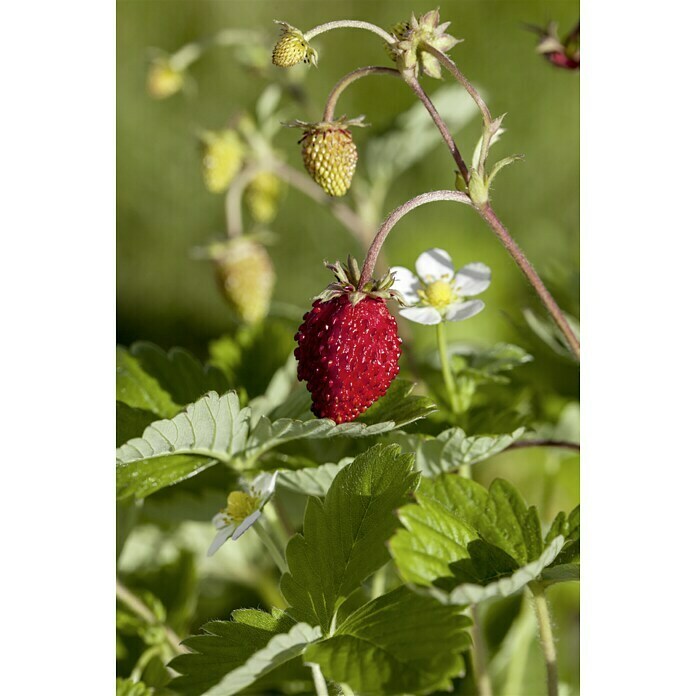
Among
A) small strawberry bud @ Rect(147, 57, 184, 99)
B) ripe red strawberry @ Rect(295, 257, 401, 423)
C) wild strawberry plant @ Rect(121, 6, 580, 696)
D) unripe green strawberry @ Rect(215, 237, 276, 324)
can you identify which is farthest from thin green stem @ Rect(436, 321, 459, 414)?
small strawberry bud @ Rect(147, 57, 184, 99)

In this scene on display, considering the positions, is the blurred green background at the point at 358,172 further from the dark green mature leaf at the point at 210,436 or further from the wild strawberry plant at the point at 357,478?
the dark green mature leaf at the point at 210,436

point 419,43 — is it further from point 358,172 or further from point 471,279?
point 358,172

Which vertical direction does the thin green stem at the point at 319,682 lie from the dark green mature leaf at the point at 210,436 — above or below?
below

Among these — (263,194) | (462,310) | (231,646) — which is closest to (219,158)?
(263,194)

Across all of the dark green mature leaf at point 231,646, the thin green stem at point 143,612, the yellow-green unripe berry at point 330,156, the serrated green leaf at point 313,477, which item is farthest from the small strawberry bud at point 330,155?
the thin green stem at point 143,612

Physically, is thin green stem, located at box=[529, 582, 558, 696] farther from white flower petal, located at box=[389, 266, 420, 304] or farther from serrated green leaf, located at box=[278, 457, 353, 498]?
white flower petal, located at box=[389, 266, 420, 304]

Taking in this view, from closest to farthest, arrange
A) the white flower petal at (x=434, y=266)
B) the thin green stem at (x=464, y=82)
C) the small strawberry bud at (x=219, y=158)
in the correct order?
the thin green stem at (x=464, y=82), the white flower petal at (x=434, y=266), the small strawberry bud at (x=219, y=158)

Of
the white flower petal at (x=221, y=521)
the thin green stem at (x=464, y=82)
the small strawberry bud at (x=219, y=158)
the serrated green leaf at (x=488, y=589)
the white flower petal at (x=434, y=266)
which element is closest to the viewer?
the serrated green leaf at (x=488, y=589)
